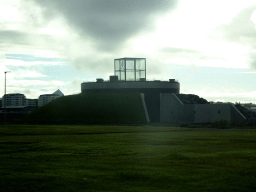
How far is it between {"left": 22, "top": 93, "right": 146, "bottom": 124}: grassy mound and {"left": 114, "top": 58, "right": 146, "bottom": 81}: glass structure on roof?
6.91 meters

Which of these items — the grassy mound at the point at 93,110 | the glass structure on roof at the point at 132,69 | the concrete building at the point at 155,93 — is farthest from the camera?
the glass structure on roof at the point at 132,69

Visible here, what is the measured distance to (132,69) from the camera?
77.6m

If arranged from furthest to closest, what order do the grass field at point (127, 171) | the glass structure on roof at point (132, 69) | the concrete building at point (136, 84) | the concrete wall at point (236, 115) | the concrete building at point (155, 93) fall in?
the glass structure on roof at point (132, 69)
the concrete building at point (136, 84)
the concrete building at point (155, 93)
the concrete wall at point (236, 115)
the grass field at point (127, 171)

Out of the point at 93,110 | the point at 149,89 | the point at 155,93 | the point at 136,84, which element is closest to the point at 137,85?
the point at 136,84

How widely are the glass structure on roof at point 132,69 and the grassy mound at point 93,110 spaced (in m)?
6.91

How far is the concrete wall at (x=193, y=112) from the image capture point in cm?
5900

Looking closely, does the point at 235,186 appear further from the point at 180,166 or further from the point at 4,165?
the point at 4,165

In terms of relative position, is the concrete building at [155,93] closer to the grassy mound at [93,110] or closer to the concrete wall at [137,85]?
the concrete wall at [137,85]

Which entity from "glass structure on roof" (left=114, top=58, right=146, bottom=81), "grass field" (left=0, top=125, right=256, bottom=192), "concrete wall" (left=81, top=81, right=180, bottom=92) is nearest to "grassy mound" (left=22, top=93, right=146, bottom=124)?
"concrete wall" (left=81, top=81, right=180, bottom=92)

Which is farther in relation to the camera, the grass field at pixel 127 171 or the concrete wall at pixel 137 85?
the concrete wall at pixel 137 85

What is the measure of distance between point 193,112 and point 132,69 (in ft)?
58.8

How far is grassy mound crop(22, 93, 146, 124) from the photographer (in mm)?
63125

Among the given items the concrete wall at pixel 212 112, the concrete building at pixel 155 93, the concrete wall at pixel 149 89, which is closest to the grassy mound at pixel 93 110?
the concrete building at pixel 155 93

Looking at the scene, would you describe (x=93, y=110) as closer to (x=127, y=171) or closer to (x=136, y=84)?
(x=136, y=84)
